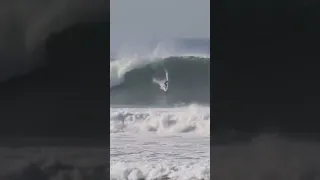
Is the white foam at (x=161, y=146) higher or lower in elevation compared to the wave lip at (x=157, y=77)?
lower

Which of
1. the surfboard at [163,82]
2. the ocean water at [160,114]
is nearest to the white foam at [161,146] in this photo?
the ocean water at [160,114]

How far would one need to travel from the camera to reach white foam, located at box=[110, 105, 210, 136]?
396 cm

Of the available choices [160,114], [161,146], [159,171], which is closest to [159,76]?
[160,114]

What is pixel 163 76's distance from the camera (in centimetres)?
396

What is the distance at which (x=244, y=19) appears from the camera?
3967 mm

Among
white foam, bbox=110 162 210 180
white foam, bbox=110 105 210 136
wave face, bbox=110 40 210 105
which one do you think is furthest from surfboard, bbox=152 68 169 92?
white foam, bbox=110 162 210 180

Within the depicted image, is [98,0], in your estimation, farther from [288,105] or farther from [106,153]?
[288,105]

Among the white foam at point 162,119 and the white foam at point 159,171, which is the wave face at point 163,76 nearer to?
the white foam at point 162,119

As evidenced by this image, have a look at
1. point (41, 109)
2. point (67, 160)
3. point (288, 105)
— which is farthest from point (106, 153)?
point (288, 105)

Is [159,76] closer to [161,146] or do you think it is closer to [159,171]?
[161,146]

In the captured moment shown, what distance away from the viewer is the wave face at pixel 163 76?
3947 millimetres

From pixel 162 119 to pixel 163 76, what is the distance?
1.16 feet

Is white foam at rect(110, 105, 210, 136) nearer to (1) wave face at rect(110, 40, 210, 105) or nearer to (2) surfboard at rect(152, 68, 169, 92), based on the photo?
(1) wave face at rect(110, 40, 210, 105)

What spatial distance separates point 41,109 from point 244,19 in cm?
181
